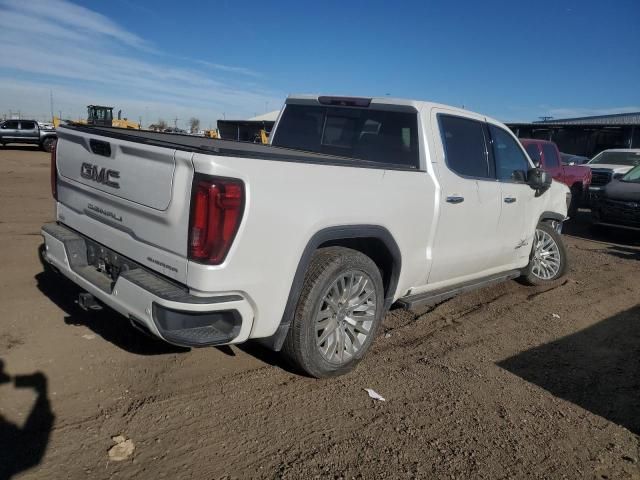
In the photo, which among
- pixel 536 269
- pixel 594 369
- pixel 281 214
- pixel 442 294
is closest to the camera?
pixel 281 214

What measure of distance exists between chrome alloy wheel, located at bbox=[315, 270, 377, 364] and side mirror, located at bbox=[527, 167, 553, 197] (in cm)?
254

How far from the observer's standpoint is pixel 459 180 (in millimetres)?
4270

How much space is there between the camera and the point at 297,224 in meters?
2.94

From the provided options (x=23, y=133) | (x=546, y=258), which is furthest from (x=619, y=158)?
(x=23, y=133)

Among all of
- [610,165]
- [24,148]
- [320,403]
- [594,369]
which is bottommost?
[24,148]

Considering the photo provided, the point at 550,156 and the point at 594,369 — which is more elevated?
the point at 550,156

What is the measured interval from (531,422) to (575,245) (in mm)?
7148

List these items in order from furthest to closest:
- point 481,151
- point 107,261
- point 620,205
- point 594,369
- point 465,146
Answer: point 620,205 < point 481,151 < point 465,146 < point 594,369 < point 107,261

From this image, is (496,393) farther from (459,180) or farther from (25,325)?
(25,325)

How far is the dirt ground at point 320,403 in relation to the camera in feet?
8.87

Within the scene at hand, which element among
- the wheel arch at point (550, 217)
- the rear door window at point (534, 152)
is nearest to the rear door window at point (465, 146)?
the wheel arch at point (550, 217)

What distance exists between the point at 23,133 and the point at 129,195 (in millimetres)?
28523

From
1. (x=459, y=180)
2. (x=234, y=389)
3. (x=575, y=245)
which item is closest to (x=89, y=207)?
(x=234, y=389)

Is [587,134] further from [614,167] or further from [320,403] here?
[320,403]
